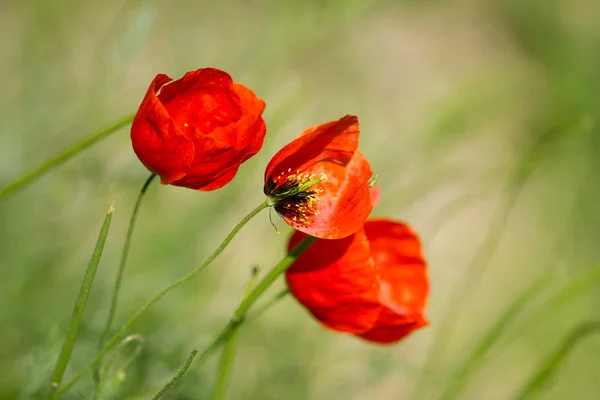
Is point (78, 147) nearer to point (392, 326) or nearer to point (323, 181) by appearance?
point (323, 181)

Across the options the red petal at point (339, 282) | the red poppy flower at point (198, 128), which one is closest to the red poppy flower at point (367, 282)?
the red petal at point (339, 282)

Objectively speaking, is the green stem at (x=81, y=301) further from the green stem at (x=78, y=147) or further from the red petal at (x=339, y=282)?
the red petal at (x=339, y=282)

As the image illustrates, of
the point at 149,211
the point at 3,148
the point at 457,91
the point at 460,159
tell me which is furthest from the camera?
the point at 460,159

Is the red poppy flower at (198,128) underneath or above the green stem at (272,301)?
above

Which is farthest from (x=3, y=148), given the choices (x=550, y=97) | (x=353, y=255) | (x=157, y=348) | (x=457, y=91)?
(x=550, y=97)

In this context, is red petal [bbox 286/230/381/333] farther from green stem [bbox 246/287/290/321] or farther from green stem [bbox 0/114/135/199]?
green stem [bbox 0/114/135/199]

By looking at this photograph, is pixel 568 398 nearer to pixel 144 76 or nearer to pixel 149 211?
pixel 149 211

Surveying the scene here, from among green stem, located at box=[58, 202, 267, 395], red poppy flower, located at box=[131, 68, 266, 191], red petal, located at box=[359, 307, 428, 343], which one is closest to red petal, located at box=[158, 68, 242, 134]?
red poppy flower, located at box=[131, 68, 266, 191]
